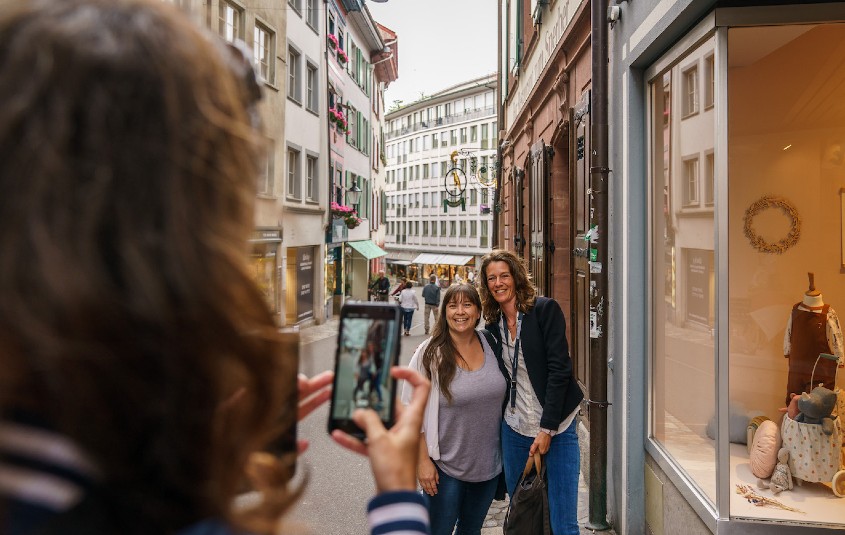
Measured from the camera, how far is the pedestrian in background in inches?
26.3

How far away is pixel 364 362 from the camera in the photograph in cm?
130

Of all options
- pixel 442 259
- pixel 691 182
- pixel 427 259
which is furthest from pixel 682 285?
pixel 427 259

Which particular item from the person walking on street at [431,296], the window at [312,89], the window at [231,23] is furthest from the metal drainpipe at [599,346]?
the window at [312,89]

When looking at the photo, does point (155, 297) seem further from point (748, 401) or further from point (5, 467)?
point (748, 401)

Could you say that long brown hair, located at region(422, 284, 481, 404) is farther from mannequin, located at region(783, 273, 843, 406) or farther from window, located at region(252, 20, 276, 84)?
window, located at region(252, 20, 276, 84)

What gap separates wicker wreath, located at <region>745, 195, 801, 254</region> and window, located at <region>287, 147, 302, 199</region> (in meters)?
13.7

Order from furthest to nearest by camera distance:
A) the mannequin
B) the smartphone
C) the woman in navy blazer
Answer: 1. the mannequin
2. the woman in navy blazer
3. the smartphone

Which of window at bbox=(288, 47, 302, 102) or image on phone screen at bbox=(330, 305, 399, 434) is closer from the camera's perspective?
image on phone screen at bbox=(330, 305, 399, 434)

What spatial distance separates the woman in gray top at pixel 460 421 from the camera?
12.0 feet

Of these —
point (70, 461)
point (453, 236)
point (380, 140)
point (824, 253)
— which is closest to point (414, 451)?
point (70, 461)

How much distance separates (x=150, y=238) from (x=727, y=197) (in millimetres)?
3404

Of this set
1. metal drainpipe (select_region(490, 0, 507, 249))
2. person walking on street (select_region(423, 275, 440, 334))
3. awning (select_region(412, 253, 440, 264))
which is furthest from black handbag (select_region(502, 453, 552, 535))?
awning (select_region(412, 253, 440, 264))

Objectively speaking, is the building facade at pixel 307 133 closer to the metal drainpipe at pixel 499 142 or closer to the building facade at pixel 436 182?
the metal drainpipe at pixel 499 142

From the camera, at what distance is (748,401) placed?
4457 millimetres
